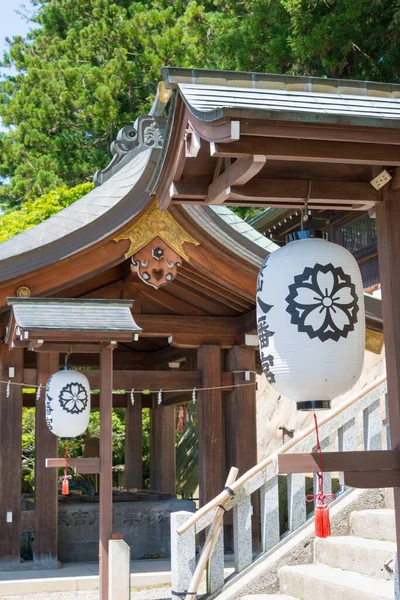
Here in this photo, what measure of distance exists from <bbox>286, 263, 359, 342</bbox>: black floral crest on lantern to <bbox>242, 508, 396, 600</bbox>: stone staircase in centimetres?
220

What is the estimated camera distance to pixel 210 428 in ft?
36.7

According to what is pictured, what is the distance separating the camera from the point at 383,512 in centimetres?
646

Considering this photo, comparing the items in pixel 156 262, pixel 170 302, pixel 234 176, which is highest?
pixel 156 262

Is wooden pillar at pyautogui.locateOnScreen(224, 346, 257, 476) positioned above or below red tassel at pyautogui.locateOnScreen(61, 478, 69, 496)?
above

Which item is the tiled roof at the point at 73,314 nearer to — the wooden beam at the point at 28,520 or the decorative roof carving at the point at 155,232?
the decorative roof carving at the point at 155,232

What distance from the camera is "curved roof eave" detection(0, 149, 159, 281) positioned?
9.95m

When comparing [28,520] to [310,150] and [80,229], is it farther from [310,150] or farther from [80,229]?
[310,150]

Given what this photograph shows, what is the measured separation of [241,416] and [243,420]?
66mm

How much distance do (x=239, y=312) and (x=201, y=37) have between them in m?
12.3

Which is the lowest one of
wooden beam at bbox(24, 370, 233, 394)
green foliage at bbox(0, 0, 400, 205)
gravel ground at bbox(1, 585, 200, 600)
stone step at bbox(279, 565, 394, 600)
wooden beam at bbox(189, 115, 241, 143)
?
gravel ground at bbox(1, 585, 200, 600)

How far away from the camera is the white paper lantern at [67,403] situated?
8.77 m

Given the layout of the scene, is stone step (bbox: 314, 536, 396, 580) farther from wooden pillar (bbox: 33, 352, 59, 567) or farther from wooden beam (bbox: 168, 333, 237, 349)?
wooden beam (bbox: 168, 333, 237, 349)

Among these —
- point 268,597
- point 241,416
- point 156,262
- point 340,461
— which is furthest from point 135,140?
point 340,461

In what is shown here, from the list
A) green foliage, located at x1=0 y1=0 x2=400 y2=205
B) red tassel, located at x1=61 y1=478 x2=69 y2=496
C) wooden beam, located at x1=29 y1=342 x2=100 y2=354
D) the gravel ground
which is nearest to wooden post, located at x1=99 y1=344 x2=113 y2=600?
wooden beam, located at x1=29 y1=342 x2=100 y2=354
